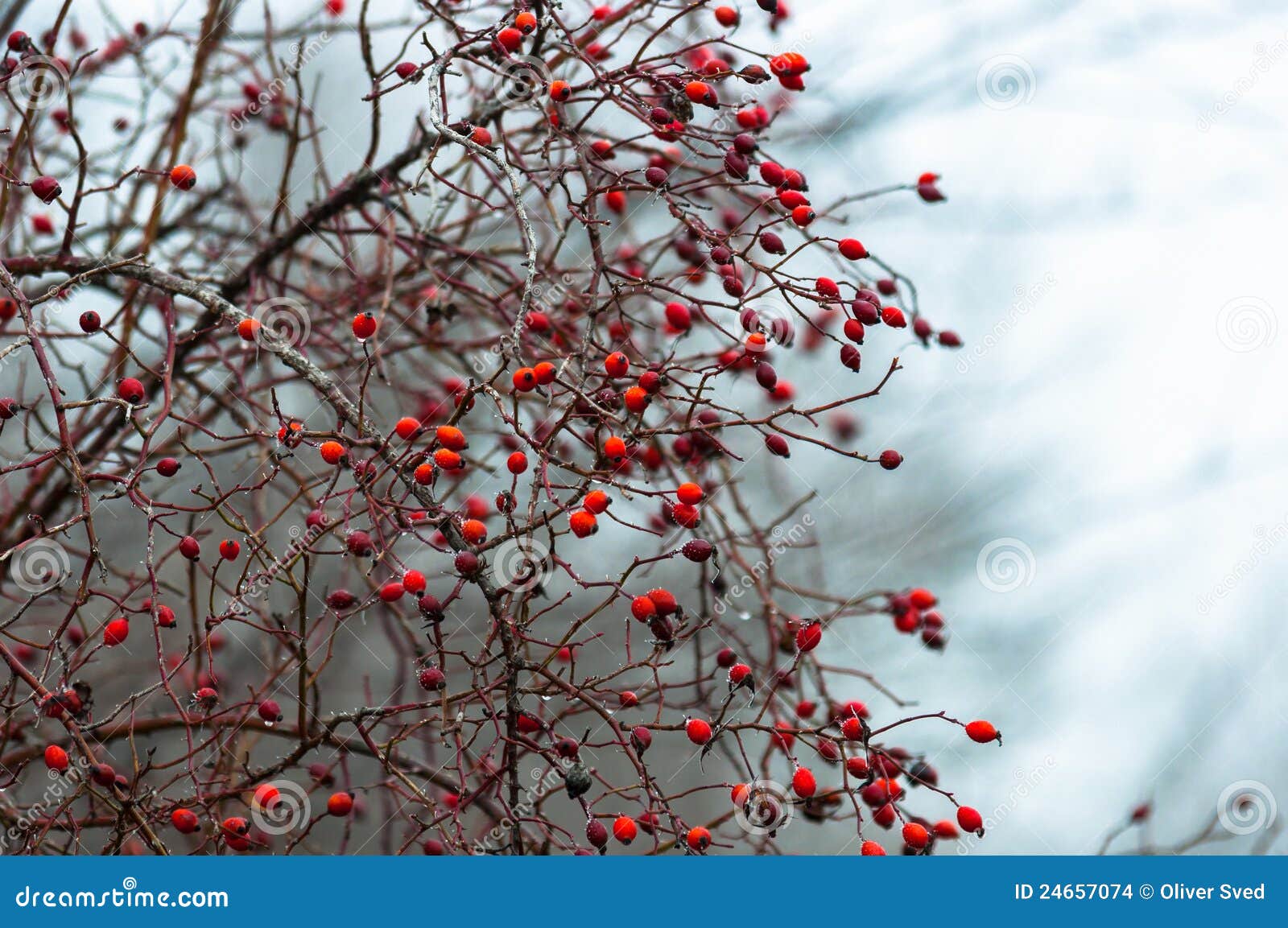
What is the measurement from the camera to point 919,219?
4.13m

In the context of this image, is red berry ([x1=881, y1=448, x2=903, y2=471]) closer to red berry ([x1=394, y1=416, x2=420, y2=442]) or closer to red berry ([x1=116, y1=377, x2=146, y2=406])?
red berry ([x1=394, y1=416, x2=420, y2=442])

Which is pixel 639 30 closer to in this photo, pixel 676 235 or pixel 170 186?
pixel 676 235

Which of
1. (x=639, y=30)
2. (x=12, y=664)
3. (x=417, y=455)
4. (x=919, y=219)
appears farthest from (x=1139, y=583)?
(x=12, y=664)

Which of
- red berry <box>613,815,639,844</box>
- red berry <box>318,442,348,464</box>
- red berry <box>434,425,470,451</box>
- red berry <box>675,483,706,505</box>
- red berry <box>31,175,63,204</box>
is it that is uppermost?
red berry <box>31,175,63,204</box>

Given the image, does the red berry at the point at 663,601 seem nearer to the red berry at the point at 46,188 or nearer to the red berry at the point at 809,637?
the red berry at the point at 809,637

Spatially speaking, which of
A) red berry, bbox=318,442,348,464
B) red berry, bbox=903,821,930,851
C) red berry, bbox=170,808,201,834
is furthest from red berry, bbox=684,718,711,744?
red berry, bbox=170,808,201,834

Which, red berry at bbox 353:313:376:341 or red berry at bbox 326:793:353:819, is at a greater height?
red berry at bbox 353:313:376:341

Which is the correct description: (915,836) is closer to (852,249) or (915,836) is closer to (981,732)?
(981,732)

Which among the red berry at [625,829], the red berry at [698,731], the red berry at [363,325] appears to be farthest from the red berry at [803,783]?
the red berry at [363,325]

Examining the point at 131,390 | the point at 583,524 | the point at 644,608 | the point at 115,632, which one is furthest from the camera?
the point at 131,390

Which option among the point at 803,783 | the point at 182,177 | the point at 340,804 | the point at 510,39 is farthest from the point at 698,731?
the point at 182,177

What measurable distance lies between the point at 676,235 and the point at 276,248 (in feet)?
3.11

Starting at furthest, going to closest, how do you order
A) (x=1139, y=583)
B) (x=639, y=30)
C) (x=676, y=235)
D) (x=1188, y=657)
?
(x=1188, y=657) < (x=1139, y=583) < (x=639, y=30) < (x=676, y=235)

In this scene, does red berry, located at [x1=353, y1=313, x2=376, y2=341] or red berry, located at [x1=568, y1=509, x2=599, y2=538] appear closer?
red berry, located at [x1=568, y1=509, x2=599, y2=538]
